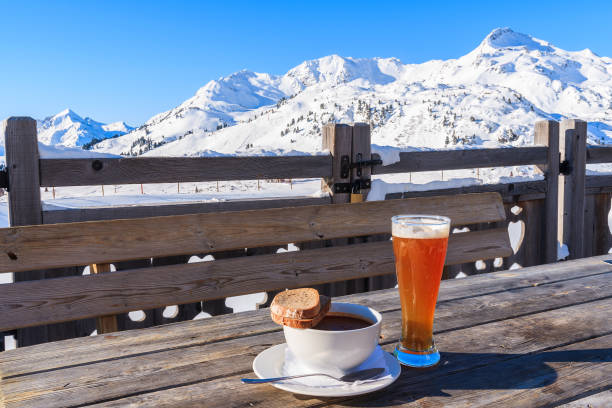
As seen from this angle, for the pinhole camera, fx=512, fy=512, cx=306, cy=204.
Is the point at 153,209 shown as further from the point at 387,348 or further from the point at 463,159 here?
the point at 463,159

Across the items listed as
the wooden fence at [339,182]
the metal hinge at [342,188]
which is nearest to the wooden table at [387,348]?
the wooden fence at [339,182]

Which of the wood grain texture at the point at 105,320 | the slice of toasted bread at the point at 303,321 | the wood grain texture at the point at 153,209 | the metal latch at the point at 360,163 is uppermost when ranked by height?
the metal latch at the point at 360,163

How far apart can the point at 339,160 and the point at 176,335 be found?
173 cm

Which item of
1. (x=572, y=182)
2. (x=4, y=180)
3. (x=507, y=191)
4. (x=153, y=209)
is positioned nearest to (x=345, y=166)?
(x=153, y=209)

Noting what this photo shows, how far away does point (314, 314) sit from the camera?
0.77 m

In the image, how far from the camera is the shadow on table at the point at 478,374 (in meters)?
0.82

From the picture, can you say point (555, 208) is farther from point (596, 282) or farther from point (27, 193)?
point (27, 193)

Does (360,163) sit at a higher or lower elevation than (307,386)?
higher

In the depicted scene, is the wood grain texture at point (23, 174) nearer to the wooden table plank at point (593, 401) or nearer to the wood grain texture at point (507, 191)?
the wood grain texture at point (507, 191)

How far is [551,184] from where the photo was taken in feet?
12.1

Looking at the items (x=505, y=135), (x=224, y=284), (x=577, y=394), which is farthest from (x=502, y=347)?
(x=505, y=135)

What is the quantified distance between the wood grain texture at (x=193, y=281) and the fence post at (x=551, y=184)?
1.57 meters

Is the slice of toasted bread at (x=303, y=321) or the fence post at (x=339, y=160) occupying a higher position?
the fence post at (x=339, y=160)

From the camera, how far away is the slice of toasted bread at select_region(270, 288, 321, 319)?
77cm
